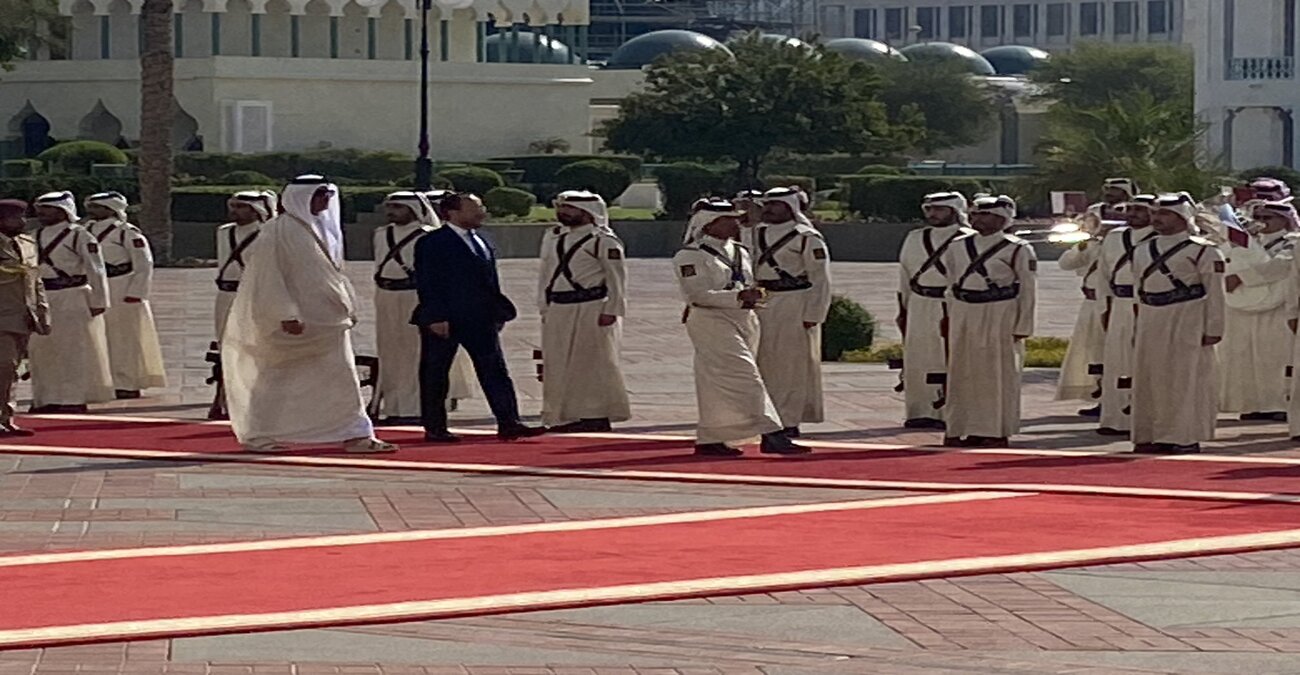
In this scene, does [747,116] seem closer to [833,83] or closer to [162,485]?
[833,83]

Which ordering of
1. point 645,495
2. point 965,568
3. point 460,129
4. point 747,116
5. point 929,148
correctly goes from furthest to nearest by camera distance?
point 929,148
point 460,129
point 747,116
point 645,495
point 965,568

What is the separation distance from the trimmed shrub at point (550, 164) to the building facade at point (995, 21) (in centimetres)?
7779

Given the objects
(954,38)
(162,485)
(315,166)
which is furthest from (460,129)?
(954,38)

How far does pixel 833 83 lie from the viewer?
61.2 m

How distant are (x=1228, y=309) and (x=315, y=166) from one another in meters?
47.7

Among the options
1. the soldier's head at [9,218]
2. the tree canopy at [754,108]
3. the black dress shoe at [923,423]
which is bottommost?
the black dress shoe at [923,423]

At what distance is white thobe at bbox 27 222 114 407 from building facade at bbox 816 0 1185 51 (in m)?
126

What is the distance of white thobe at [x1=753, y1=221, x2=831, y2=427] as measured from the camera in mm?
17531

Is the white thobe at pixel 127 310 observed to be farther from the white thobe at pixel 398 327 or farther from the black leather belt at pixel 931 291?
the black leather belt at pixel 931 291

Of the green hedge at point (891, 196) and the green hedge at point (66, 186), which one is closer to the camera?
the green hedge at point (891, 196)

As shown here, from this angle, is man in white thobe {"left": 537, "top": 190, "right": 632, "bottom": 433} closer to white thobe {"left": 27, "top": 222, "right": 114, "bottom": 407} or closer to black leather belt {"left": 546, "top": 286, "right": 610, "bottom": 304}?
black leather belt {"left": 546, "top": 286, "right": 610, "bottom": 304}

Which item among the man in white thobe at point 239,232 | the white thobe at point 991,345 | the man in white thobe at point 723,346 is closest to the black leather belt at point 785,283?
the white thobe at point 991,345

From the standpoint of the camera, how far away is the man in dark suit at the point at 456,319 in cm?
1694

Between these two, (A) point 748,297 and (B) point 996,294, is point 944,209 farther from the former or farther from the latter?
(A) point 748,297
